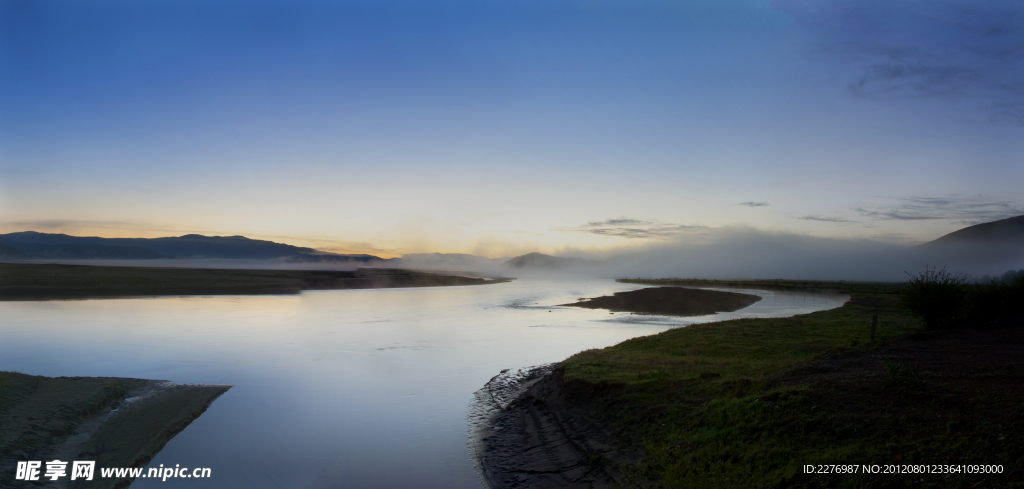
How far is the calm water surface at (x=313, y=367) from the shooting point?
1253 centimetres

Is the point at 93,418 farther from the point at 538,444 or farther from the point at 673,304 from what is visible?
the point at 673,304

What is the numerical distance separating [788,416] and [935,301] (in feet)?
64.9

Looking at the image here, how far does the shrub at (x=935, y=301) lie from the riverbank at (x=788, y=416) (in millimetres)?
4408

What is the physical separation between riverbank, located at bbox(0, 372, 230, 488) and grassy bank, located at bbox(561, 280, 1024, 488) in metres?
12.4

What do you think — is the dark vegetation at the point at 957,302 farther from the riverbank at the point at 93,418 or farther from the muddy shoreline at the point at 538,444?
the riverbank at the point at 93,418

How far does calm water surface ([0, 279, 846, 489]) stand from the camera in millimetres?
12531

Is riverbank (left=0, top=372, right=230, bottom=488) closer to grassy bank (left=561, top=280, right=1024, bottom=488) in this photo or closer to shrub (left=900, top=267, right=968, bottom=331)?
grassy bank (left=561, top=280, right=1024, bottom=488)

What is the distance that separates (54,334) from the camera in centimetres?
3053

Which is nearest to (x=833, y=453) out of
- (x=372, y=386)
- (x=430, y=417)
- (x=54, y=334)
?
(x=430, y=417)

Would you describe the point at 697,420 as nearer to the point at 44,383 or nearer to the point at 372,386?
the point at 372,386

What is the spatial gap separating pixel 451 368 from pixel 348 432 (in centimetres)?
965

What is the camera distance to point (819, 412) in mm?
9758

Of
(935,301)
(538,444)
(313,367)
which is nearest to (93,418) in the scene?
(313,367)

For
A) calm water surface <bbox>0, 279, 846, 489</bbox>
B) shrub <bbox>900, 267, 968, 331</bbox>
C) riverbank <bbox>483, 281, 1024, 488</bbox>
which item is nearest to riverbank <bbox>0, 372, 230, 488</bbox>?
calm water surface <bbox>0, 279, 846, 489</bbox>
